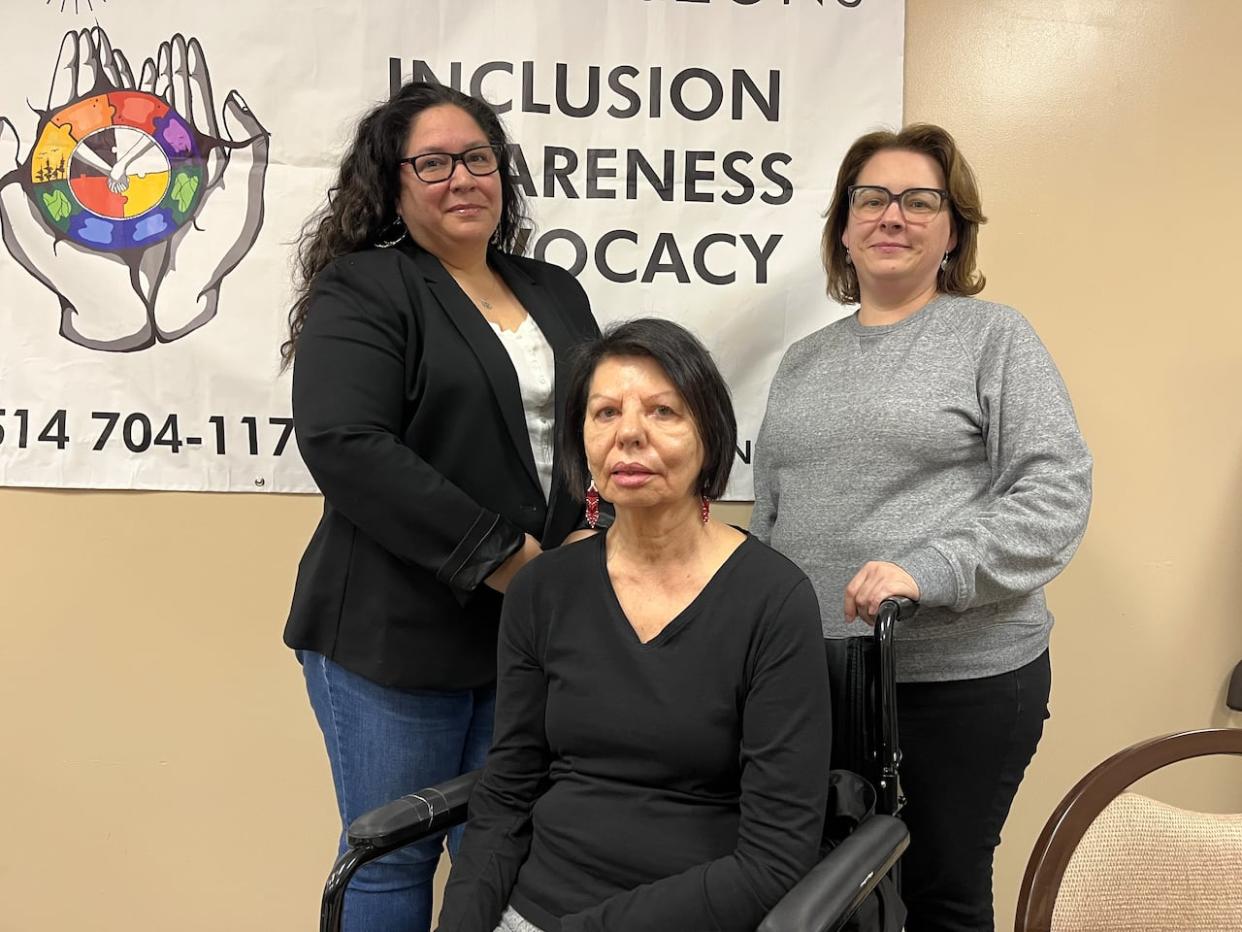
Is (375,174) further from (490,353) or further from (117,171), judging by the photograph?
(117,171)

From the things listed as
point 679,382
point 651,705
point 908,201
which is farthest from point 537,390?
point 908,201

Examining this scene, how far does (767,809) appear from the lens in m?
1.14

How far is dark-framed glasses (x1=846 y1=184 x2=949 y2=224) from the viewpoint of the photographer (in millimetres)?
1531

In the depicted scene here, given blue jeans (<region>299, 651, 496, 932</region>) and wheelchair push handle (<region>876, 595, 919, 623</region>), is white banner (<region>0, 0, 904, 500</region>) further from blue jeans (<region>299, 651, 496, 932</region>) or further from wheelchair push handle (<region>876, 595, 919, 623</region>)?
wheelchair push handle (<region>876, 595, 919, 623</region>)

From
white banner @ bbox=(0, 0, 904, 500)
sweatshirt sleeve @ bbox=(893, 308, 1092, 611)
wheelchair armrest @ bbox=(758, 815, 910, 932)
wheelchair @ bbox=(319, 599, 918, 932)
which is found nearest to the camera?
wheelchair armrest @ bbox=(758, 815, 910, 932)

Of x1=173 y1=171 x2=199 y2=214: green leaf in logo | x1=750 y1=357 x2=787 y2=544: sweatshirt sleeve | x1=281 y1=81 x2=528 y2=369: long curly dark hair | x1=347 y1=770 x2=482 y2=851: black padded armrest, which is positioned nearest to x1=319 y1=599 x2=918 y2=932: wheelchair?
x1=347 y1=770 x2=482 y2=851: black padded armrest

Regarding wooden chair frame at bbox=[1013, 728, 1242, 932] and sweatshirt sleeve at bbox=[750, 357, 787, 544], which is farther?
sweatshirt sleeve at bbox=[750, 357, 787, 544]

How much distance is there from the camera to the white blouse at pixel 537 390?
4.90 feet

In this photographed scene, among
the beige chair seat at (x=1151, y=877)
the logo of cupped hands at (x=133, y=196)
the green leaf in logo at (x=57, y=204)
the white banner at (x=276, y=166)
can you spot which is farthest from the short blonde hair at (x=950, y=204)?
the green leaf in logo at (x=57, y=204)

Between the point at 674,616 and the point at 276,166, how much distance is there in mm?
1293

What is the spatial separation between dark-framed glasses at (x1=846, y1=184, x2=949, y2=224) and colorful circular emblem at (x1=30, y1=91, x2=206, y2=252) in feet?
4.14

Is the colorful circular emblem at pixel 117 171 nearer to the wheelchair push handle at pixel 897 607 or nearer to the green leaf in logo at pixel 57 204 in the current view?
the green leaf in logo at pixel 57 204

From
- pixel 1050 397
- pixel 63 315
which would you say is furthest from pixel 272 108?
pixel 1050 397

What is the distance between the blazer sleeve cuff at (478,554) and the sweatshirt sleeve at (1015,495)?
0.52 meters
